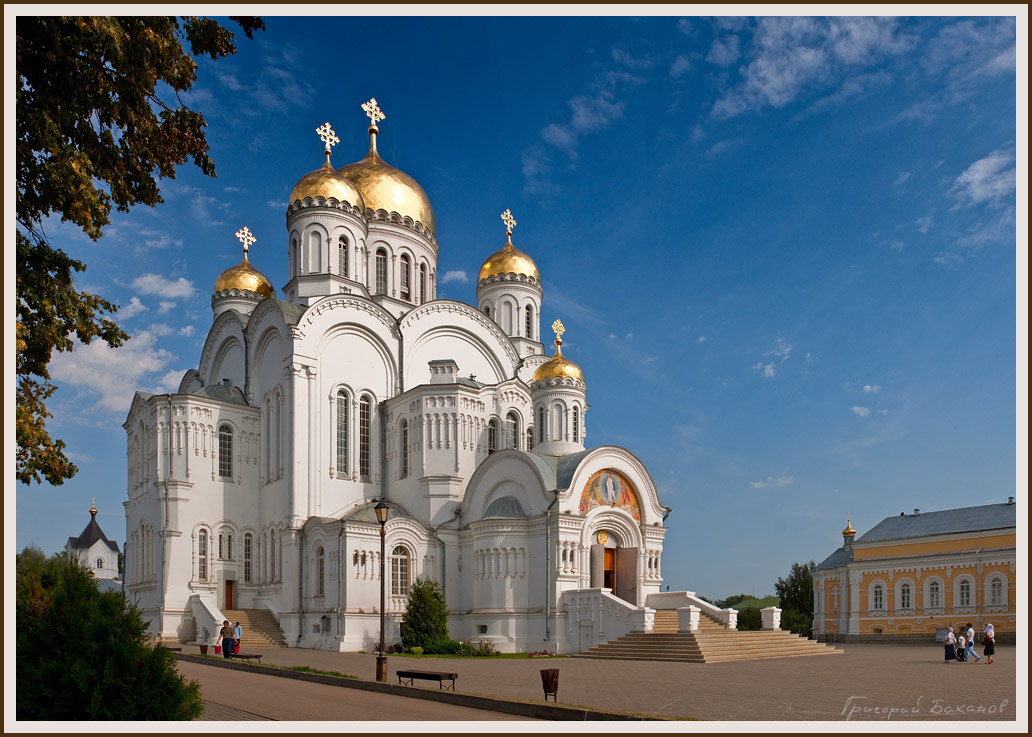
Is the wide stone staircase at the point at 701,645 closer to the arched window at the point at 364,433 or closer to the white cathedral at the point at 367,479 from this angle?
the white cathedral at the point at 367,479

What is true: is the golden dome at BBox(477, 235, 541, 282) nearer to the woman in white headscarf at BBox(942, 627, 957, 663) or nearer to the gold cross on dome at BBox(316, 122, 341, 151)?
the gold cross on dome at BBox(316, 122, 341, 151)

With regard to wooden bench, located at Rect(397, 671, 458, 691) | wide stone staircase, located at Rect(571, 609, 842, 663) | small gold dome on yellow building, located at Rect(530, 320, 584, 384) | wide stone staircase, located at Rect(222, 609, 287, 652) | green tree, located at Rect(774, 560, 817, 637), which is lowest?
green tree, located at Rect(774, 560, 817, 637)

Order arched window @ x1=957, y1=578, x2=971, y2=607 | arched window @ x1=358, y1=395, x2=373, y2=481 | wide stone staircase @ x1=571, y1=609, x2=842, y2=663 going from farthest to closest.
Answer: arched window @ x1=957, y1=578, x2=971, y2=607 → arched window @ x1=358, y1=395, x2=373, y2=481 → wide stone staircase @ x1=571, y1=609, x2=842, y2=663

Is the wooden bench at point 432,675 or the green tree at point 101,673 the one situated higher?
the green tree at point 101,673

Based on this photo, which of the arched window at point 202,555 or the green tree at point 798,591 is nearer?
the arched window at point 202,555

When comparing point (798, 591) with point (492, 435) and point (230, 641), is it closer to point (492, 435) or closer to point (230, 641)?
point (492, 435)

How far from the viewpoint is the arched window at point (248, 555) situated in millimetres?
30453

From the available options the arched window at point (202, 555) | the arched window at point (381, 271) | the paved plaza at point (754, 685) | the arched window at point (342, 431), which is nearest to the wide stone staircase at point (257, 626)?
the arched window at point (202, 555)

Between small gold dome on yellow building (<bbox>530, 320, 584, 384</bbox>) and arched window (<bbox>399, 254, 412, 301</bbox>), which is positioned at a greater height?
arched window (<bbox>399, 254, 412, 301</bbox>)

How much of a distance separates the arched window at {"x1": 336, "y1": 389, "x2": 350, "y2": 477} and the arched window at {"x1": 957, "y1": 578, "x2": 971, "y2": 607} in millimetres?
24327

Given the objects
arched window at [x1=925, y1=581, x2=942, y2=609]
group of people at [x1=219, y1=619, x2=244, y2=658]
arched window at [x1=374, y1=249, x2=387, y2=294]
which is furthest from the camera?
arched window at [x1=925, y1=581, x2=942, y2=609]

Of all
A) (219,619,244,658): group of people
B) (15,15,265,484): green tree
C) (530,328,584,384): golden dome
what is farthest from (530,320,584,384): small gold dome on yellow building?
(15,15,265,484): green tree

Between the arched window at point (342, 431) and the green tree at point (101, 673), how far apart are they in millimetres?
20559

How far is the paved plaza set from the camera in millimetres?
11516
